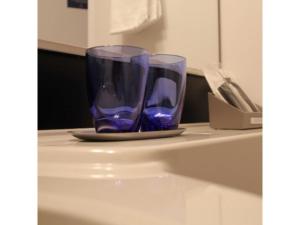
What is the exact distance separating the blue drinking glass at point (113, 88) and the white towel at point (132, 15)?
62cm

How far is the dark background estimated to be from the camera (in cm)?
78

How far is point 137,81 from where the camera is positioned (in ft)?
1.95

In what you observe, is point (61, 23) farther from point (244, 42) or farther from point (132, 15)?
point (244, 42)

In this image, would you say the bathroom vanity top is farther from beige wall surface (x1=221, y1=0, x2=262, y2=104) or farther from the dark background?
beige wall surface (x1=221, y1=0, x2=262, y2=104)

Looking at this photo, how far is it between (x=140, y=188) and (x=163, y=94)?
15.9 inches

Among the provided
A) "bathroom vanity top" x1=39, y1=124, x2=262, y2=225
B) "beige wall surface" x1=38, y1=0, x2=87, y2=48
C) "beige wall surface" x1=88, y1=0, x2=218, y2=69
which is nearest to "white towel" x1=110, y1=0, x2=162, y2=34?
"beige wall surface" x1=88, y1=0, x2=218, y2=69

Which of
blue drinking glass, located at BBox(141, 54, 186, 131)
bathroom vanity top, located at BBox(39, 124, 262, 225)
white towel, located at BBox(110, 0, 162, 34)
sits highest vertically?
white towel, located at BBox(110, 0, 162, 34)

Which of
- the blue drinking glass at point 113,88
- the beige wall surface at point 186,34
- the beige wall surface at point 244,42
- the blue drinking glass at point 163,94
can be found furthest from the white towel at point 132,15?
the blue drinking glass at point 113,88

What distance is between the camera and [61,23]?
91 centimetres

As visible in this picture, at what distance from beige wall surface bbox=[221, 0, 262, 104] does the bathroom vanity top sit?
0.90 meters

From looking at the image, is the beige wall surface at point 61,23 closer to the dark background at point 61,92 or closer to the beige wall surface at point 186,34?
the dark background at point 61,92

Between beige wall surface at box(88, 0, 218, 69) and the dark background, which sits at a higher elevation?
beige wall surface at box(88, 0, 218, 69)

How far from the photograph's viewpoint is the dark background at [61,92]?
78 cm

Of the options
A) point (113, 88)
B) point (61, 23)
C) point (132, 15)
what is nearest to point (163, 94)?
point (113, 88)
